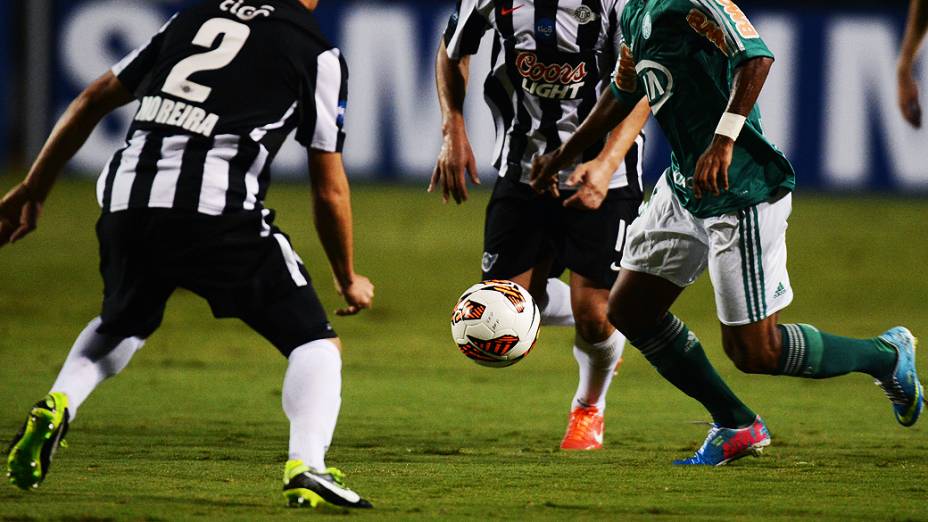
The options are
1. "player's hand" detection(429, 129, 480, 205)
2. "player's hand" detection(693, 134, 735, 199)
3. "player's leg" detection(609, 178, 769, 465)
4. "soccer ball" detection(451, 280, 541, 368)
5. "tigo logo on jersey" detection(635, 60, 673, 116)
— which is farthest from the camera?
"player's hand" detection(429, 129, 480, 205)

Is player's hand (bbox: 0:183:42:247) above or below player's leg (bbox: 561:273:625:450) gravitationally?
above

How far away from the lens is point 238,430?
252 inches

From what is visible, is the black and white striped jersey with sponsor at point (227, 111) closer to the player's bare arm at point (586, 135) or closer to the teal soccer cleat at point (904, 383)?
A: the player's bare arm at point (586, 135)

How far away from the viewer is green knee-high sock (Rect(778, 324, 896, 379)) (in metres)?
5.38

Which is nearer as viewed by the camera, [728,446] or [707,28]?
[707,28]

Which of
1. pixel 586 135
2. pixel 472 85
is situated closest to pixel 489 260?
pixel 586 135

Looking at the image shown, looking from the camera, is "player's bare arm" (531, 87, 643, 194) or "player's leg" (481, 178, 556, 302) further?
"player's leg" (481, 178, 556, 302)

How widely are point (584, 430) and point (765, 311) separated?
1.18 metres

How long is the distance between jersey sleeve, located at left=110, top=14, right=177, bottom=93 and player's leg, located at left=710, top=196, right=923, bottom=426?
2141 millimetres

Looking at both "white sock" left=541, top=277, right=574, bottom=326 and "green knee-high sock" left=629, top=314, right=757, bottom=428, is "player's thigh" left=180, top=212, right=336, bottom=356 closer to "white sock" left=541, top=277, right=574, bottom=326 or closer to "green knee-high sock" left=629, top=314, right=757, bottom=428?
"green knee-high sock" left=629, top=314, right=757, bottom=428

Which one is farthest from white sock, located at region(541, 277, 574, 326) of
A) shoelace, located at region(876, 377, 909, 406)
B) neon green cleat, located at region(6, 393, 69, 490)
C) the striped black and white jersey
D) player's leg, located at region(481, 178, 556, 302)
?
neon green cleat, located at region(6, 393, 69, 490)

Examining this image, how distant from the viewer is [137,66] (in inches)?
184

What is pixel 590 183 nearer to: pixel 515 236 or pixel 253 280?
pixel 515 236

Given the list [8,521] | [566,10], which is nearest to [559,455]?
[566,10]
